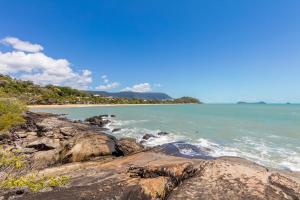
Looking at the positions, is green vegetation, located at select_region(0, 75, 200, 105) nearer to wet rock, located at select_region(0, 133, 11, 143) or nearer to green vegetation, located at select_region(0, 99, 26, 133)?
green vegetation, located at select_region(0, 99, 26, 133)

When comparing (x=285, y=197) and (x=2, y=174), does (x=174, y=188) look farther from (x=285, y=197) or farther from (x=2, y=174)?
(x=2, y=174)

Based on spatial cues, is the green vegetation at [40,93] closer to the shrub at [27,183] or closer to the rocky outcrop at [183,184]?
the rocky outcrop at [183,184]

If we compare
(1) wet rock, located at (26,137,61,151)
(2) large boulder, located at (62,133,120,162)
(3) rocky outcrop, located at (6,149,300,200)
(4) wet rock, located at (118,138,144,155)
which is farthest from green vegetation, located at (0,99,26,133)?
(3) rocky outcrop, located at (6,149,300,200)

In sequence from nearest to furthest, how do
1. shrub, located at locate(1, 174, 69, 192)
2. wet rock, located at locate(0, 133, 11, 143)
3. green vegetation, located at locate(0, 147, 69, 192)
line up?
shrub, located at locate(1, 174, 69, 192), green vegetation, located at locate(0, 147, 69, 192), wet rock, located at locate(0, 133, 11, 143)

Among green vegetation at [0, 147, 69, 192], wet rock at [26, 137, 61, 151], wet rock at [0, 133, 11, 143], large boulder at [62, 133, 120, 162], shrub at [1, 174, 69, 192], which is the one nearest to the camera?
shrub at [1, 174, 69, 192]

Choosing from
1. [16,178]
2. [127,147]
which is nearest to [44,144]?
[127,147]

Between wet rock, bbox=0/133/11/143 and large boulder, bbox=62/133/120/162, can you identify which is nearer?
large boulder, bbox=62/133/120/162

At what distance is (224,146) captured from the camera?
26.2 meters

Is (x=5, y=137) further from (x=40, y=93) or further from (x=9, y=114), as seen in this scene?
(x=40, y=93)

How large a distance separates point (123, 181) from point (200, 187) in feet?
9.85

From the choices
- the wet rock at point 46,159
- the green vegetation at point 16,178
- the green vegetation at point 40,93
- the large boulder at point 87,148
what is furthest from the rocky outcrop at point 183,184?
the green vegetation at point 40,93

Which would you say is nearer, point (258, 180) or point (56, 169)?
point (258, 180)

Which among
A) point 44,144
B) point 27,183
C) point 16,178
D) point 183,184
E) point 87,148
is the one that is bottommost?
point 44,144

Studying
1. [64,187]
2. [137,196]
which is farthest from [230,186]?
[64,187]
